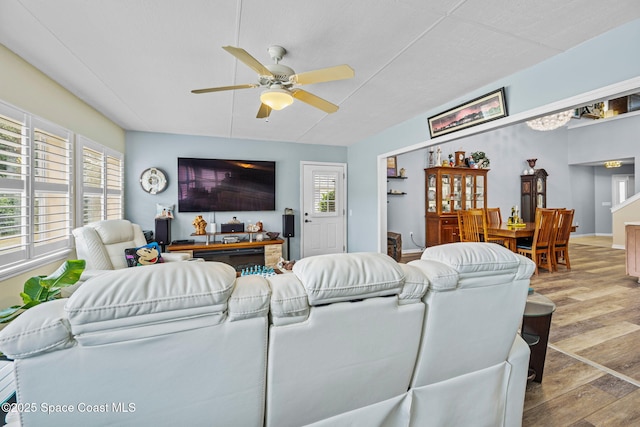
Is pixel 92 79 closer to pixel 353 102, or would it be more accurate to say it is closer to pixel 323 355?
pixel 353 102

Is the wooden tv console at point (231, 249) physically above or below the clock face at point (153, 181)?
below

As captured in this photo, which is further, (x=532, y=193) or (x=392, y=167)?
(x=532, y=193)

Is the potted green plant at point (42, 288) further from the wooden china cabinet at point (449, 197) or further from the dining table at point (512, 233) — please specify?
the wooden china cabinet at point (449, 197)

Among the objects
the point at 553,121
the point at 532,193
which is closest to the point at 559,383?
the point at 553,121

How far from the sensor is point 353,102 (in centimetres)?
318

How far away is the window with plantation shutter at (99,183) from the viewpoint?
3148mm

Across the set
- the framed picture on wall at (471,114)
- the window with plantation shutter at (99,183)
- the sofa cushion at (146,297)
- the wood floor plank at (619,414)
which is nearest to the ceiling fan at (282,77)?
the sofa cushion at (146,297)

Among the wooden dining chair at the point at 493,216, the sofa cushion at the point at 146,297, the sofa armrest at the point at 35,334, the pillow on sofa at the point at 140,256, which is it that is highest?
the wooden dining chair at the point at 493,216

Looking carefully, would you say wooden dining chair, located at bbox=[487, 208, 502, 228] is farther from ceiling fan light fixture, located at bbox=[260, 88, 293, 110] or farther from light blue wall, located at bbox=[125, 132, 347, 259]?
ceiling fan light fixture, located at bbox=[260, 88, 293, 110]

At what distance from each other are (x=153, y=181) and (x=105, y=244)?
1891 millimetres

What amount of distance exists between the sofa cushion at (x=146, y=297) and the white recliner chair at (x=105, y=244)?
7.11ft

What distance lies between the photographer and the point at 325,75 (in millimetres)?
1932

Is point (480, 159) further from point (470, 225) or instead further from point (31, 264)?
point (31, 264)

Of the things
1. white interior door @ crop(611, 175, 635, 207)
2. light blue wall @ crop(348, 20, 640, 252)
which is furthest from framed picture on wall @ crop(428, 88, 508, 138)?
white interior door @ crop(611, 175, 635, 207)
